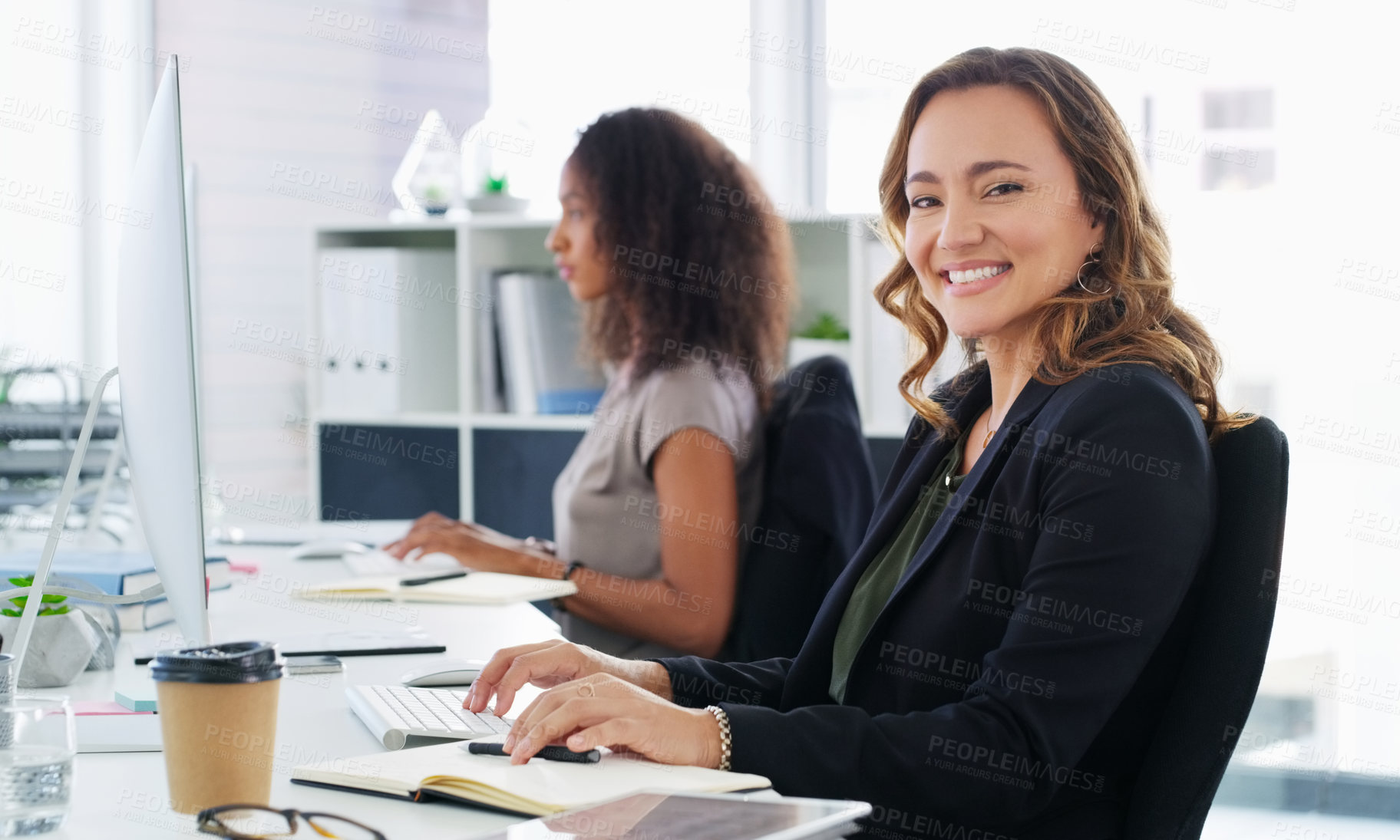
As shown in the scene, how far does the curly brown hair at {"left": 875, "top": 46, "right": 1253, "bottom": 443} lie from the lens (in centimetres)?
126

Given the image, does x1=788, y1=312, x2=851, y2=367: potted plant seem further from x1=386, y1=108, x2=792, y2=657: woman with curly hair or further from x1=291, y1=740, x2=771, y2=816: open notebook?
x1=291, y1=740, x2=771, y2=816: open notebook

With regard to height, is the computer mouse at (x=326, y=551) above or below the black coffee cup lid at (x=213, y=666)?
below

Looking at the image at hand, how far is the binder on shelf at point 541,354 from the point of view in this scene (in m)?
3.32

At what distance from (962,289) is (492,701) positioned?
68 cm

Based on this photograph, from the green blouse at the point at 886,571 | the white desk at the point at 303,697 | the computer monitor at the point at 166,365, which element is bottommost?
the white desk at the point at 303,697

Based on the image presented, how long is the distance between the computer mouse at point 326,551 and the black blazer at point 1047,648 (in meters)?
1.53

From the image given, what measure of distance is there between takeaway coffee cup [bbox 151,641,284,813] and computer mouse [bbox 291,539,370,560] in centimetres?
159

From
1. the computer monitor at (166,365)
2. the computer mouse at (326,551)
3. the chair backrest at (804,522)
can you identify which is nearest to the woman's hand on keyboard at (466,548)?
the computer mouse at (326,551)

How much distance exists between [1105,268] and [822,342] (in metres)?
1.62

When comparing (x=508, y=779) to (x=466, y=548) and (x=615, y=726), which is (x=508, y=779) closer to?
(x=615, y=726)

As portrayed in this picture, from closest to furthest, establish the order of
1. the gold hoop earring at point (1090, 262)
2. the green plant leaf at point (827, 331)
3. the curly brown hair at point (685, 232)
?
the gold hoop earring at point (1090, 262) → the curly brown hair at point (685, 232) → the green plant leaf at point (827, 331)

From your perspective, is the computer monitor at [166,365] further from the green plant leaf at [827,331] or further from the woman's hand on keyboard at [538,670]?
the green plant leaf at [827,331]

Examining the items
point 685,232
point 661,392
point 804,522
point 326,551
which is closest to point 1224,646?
point 804,522

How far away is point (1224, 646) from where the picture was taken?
1.17 meters
